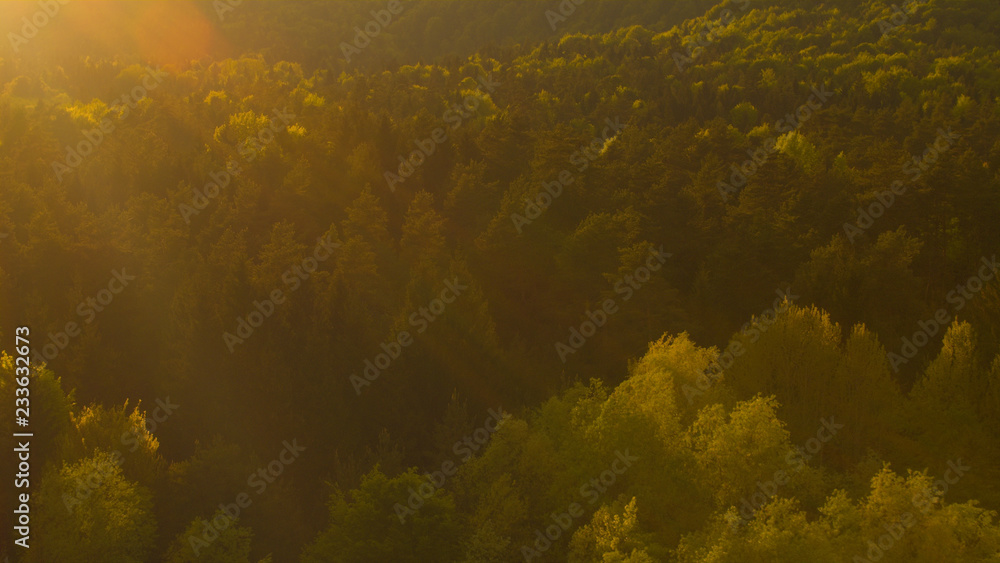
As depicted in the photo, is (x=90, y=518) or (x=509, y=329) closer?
(x=90, y=518)

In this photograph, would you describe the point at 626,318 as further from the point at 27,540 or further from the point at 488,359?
the point at 27,540

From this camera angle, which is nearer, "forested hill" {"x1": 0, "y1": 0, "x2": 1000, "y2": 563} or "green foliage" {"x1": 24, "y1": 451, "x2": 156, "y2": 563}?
"green foliage" {"x1": 24, "y1": 451, "x2": 156, "y2": 563}

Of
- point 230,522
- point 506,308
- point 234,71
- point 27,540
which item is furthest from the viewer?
point 234,71

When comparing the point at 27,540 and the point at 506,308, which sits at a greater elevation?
the point at 506,308

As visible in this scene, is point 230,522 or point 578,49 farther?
point 578,49

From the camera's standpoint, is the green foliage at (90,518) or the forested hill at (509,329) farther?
the forested hill at (509,329)

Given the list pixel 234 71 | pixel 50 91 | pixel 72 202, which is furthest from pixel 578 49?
pixel 72 202

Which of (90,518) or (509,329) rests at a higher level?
(509,329)

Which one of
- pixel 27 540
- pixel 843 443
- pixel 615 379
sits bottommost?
pixel 27 540
